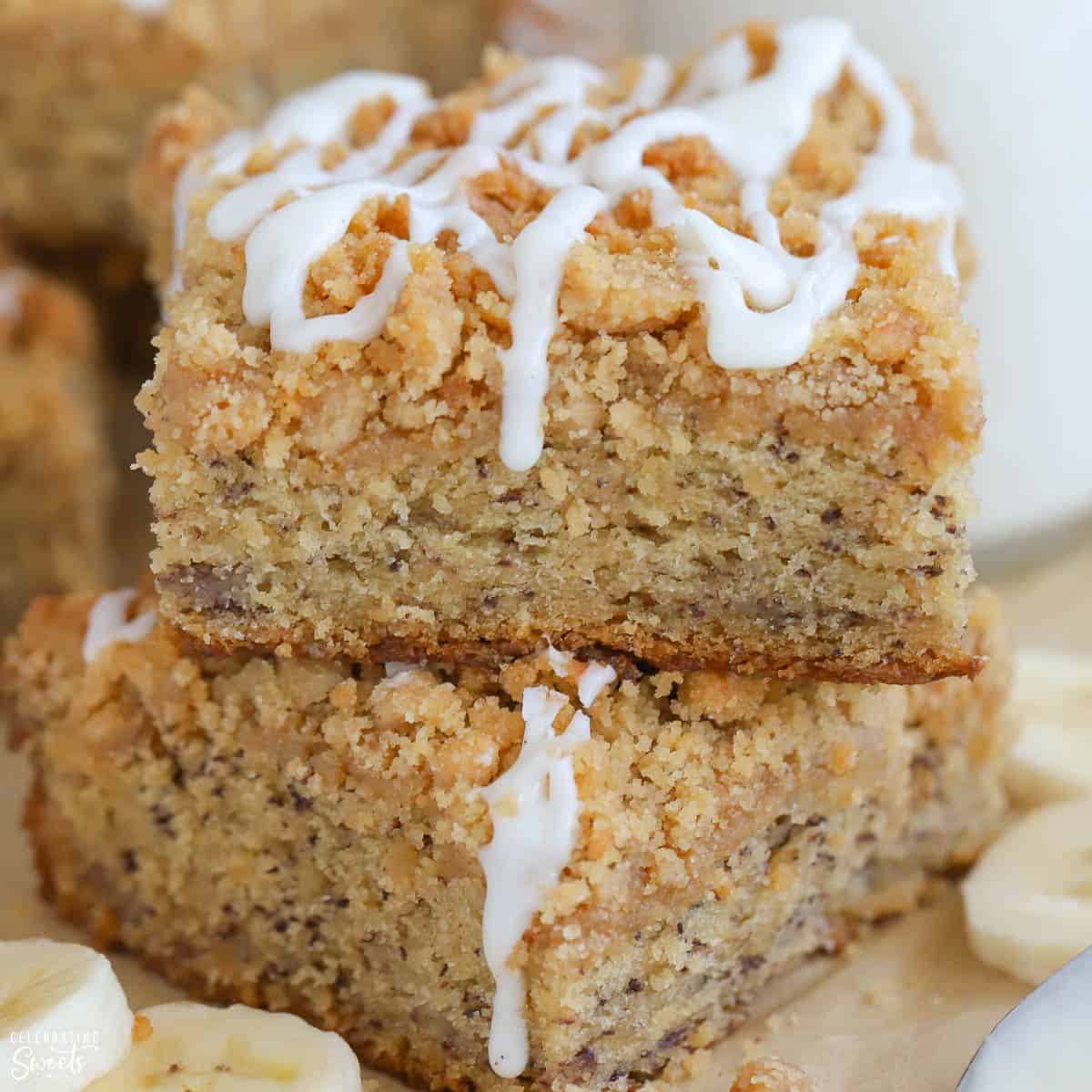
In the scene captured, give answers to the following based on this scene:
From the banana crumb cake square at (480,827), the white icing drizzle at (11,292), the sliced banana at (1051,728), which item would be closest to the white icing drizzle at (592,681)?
the banana crumb cake square at (480,827)

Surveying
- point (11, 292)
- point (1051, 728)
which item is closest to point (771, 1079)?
point (1051, 728)

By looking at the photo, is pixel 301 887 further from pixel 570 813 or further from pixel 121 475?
pixel 121 475

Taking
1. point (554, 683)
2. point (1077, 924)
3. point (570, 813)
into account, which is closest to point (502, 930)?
point (570, 813)

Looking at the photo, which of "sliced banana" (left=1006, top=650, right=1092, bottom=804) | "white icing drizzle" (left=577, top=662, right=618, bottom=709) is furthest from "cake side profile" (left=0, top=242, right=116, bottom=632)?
"sliced banana" (left=1006, top=650, right=1092, bottom=804)

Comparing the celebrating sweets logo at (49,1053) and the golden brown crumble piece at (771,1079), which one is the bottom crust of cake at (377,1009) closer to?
the golden brown crumble piece at (771,1079)

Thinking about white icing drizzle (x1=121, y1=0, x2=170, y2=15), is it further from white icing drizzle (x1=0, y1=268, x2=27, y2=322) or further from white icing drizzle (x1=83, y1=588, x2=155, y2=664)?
white icing drizzle (x1=83, y1=588, x2=155, y2=664)
